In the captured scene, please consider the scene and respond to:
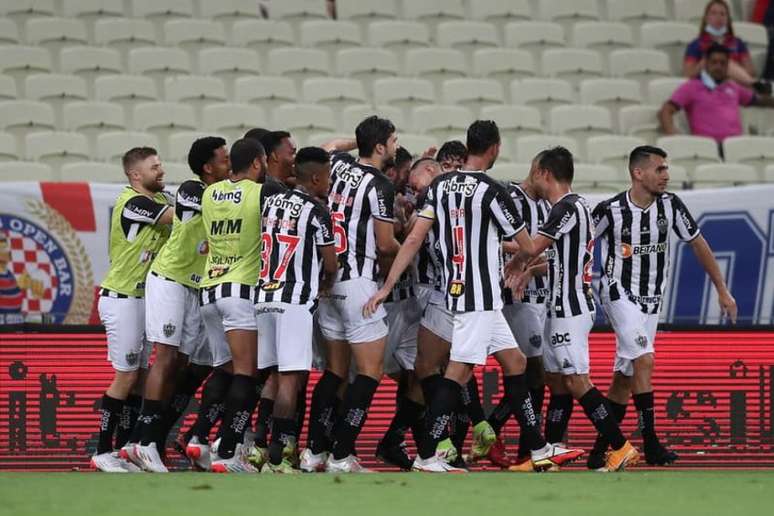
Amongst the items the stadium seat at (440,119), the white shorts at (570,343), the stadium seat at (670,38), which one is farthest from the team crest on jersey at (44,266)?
the stadium seat at (670,38)

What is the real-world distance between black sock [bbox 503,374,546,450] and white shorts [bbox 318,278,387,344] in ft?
2.78

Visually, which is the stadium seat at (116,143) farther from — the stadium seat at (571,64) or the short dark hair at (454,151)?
the stadium seat at (571,64)

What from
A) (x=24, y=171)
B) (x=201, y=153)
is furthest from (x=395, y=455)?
(x=24, y=171)

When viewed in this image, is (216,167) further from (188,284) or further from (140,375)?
(140,375)

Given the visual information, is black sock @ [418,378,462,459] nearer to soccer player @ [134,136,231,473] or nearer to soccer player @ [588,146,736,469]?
soccer player @ [588,146,736,469]

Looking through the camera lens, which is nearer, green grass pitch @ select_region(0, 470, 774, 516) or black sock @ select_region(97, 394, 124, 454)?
green grass pitch @ select_region(0, 470, 774, 516)

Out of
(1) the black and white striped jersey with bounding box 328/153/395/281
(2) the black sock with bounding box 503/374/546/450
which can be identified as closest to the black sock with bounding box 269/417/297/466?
(1) the black and white striped jersey with bounding box 328/153/395/281

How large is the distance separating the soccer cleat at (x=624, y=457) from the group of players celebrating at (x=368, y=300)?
0.01m

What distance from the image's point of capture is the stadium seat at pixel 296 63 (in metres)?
15.6

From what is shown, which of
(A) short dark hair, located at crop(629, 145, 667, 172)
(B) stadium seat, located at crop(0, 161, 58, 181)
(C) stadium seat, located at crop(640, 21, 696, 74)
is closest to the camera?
(A) short dark hair, located at crop(629, 145, 667, 172)

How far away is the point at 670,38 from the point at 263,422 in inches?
358

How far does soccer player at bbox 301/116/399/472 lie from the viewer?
30.7 ft

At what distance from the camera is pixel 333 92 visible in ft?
49.7

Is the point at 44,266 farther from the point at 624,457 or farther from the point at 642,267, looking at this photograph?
the point at 624,457
